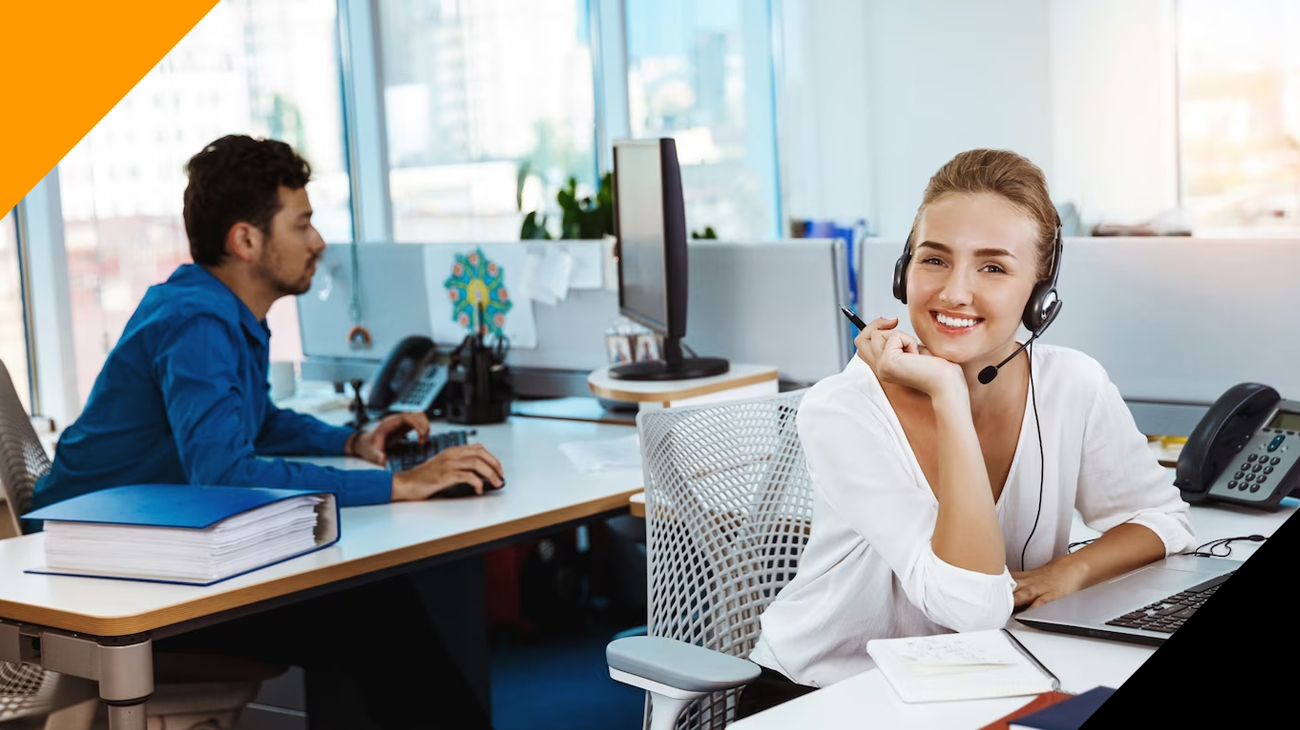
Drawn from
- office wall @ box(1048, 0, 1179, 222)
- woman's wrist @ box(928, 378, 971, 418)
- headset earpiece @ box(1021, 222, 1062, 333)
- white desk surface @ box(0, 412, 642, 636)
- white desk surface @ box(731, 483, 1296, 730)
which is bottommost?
white desk surface @ box(0, 412, 642, 636)

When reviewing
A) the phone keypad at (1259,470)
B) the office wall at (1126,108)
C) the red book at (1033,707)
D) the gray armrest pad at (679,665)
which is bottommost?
the gray armrest pad at (679,665)

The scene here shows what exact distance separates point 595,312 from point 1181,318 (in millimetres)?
1225

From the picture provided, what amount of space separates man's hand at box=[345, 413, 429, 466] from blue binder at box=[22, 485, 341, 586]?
1.72ft

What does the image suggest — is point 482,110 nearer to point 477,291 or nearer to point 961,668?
point 477,291

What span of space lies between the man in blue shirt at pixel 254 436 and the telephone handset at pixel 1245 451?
0.86 metres

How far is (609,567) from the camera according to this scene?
2.72 metres

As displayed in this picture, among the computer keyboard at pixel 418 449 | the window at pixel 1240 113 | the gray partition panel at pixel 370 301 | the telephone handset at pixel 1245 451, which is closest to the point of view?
the telephone handset at pixel 1245 451

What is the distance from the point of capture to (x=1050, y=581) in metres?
1.08

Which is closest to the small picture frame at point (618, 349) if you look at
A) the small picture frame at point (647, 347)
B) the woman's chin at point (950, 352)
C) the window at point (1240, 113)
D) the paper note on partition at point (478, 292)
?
the small picture frame at point (647, 347)

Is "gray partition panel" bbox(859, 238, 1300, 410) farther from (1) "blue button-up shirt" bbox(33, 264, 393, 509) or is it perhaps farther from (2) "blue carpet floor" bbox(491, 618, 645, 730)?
(2) "blue carpet floor" bbox(491, 618, 645, 730)

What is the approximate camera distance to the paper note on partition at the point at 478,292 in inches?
95.7

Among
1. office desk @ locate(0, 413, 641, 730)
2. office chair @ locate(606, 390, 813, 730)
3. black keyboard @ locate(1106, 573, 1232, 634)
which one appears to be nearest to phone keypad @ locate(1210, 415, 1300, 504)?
black keyboard @ locate(1106, 573, 1232, 634)

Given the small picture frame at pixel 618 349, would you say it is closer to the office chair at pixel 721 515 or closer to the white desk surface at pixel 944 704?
the office chair at pixel 721 515

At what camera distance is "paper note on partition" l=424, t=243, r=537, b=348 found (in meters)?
2.43
